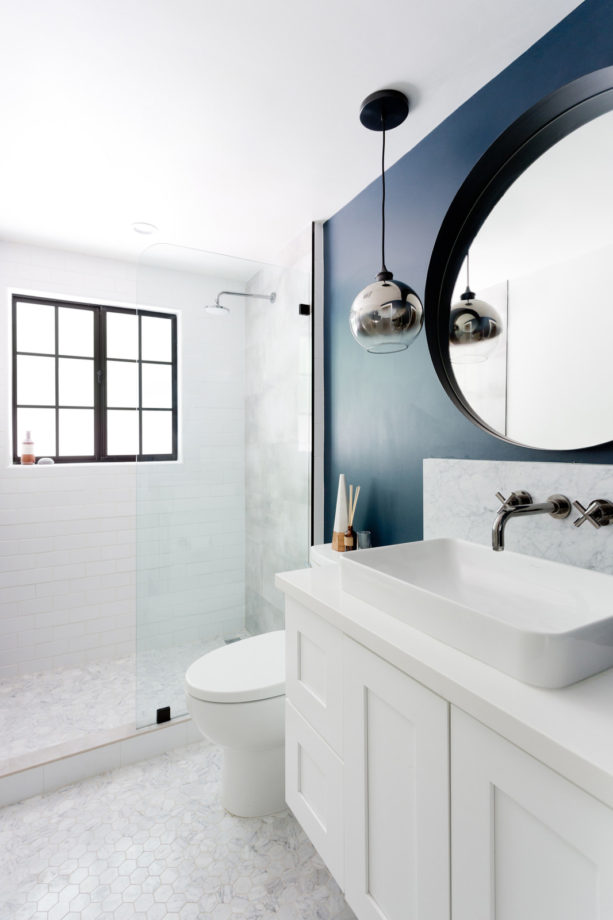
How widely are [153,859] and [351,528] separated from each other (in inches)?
49.8

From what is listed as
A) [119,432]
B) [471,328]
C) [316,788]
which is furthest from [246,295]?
[316,788]

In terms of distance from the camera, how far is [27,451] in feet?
8.55

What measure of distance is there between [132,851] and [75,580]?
1.51m

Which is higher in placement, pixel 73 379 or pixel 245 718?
pixel 73 379

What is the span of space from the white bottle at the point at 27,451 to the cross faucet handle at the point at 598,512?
105 inches

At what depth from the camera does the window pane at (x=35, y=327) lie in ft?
8.76

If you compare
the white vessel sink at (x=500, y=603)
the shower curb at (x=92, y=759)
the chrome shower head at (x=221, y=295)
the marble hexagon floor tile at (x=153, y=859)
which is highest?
the chrome shower head at (x=221, y=295)

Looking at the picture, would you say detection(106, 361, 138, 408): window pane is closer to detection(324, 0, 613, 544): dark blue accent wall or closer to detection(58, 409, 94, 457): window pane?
detection(58, 409, 94, 457): window pane

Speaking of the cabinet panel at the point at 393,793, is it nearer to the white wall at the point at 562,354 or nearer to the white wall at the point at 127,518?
the white wall at the point at 562,354

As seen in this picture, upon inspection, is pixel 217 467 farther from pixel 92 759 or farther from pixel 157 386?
pixel 92 759

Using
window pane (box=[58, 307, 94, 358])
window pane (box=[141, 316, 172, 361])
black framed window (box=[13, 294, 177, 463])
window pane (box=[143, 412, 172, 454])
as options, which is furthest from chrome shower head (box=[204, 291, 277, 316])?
window pane (box=[58, 307, 94, 358])

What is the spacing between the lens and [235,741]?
5.09 ft

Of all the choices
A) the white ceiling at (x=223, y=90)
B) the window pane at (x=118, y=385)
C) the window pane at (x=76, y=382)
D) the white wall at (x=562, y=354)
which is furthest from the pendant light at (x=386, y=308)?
the window pane at (x=76, y=382)

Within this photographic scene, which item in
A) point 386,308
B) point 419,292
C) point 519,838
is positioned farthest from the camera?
point 419,292
